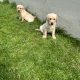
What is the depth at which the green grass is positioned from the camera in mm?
6312

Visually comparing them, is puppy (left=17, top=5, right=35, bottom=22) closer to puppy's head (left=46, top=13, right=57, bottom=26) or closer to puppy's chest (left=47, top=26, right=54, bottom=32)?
puppy's chest (left=47, top=26, right=54, bottom=32)

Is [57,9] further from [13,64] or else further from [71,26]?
[13,64]

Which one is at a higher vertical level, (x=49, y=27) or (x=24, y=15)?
(x=49, y=27)

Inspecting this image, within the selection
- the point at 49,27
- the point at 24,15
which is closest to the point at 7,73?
the point at 49,27

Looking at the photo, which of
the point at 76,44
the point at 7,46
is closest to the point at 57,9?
the point at 76,44

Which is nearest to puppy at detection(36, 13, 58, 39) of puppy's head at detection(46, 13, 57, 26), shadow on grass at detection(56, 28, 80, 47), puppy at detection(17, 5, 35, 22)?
puppy's head at detection(46, 13, 57, 26)

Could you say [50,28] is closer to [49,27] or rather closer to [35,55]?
[49,27]

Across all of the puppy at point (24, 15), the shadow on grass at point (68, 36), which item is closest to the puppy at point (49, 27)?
the shadow on grass at point (68, 36)

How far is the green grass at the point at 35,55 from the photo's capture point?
20.7ft

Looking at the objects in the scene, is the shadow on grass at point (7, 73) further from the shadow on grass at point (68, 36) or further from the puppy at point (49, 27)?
the shadow on grass at point (68, 36)

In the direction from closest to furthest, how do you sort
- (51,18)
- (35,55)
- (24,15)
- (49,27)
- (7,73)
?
(7,73), (35,55), (51,18), (49,27), (24,15)

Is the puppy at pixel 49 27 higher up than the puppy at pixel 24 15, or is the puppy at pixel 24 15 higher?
the puppy at pixel 49 27

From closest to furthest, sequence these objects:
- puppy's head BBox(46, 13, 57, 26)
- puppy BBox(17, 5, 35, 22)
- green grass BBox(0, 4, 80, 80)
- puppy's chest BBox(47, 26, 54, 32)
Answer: green grass BBox(0, 4, 80, 80) < puppy's head BBox(46, 13, 57, 26) < puppy's chest BBox(47, 26, 54, 32) < puppy BBox(17, 5, 35, 22)

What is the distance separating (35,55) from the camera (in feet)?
23.4
